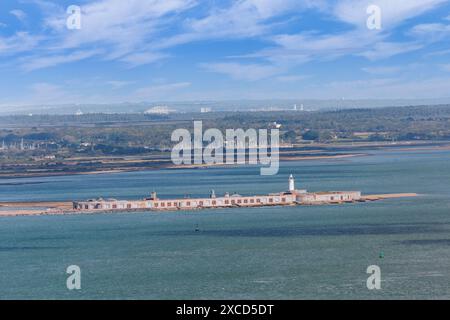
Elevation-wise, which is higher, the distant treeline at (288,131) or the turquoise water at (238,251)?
the distant treeline at (288,131)

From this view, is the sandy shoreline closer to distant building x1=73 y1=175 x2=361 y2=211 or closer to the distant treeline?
distant building x1=73 y1=175 x2=361 y2=211

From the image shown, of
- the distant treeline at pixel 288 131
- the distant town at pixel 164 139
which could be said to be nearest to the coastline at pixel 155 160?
the distant town at pixel 164 139

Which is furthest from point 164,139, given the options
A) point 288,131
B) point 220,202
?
point 220,202

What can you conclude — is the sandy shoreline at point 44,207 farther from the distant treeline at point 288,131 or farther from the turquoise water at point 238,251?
the distant treeline at point 288,131

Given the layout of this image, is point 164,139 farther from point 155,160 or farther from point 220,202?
point 220,202

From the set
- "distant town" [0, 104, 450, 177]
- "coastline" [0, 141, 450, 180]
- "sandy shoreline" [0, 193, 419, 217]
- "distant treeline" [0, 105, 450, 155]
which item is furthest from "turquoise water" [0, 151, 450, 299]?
"distant treeline" [0, 105, 450, 155]
